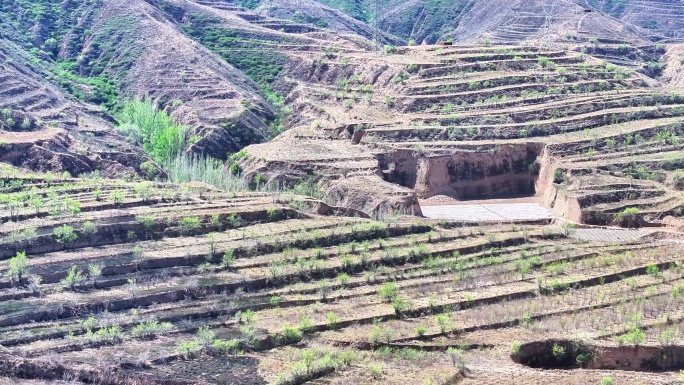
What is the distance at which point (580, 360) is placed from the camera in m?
32.4

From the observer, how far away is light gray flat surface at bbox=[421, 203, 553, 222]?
5269 cm

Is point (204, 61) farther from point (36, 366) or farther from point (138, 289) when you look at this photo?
point (36, 366)

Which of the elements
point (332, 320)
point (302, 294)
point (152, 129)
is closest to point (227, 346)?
point (332, 320)

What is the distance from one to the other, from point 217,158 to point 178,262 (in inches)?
856

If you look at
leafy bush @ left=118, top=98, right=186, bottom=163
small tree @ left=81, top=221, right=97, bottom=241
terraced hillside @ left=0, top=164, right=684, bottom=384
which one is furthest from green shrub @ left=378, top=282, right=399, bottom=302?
leafy bush @ left=118, top=98, right=186, bottom=163

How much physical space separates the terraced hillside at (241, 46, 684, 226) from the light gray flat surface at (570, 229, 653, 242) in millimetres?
2038

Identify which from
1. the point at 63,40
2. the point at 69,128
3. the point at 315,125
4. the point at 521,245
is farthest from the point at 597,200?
the point at 63,40

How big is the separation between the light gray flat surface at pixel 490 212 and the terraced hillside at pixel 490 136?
3.85 feet

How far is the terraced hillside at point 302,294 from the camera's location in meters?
30.7

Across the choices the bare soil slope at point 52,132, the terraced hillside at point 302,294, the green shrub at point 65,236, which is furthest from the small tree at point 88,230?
the bare soil slope at point 52,132

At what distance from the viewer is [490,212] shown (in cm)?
5428

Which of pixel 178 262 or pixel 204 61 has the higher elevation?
pixel 204 61

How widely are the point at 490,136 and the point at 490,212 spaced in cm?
718

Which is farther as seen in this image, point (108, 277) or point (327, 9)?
point (327, 9)
